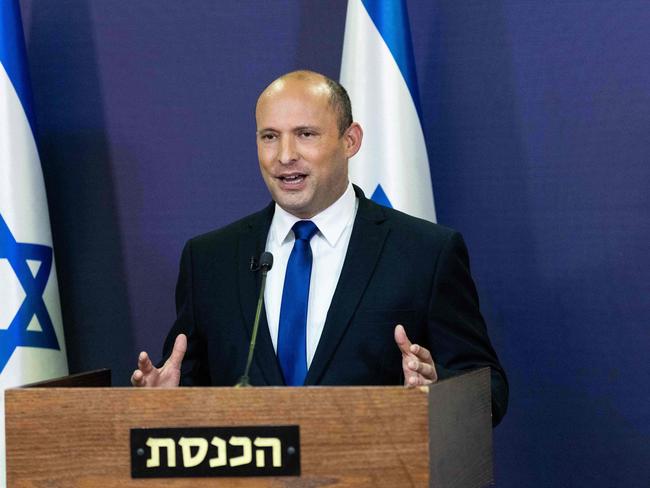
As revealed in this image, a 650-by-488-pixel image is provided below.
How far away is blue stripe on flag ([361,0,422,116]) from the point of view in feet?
10.6

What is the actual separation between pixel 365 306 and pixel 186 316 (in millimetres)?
473

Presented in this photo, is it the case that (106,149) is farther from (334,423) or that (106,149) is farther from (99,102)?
(334,423)

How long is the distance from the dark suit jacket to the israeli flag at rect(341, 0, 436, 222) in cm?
73

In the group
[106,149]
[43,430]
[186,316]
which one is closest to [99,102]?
[106,149]

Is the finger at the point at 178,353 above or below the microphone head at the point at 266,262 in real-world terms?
below

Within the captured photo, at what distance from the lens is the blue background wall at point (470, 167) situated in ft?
10.7

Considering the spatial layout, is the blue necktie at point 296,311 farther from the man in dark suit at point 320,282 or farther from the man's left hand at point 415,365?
the man's left hand at point 415,365

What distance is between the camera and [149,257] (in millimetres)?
3646

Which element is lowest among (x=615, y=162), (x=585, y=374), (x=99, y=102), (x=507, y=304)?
(x=585, y=374)

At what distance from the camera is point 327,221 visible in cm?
241

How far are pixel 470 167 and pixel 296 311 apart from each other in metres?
1.33

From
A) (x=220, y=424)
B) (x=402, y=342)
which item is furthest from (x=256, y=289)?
(x=220, y=424)

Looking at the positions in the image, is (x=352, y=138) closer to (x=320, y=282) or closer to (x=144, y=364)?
(x=320, y=282)

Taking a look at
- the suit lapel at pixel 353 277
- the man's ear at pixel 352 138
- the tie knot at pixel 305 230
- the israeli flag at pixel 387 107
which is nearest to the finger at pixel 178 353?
the suit lapel at pixel 353 277
